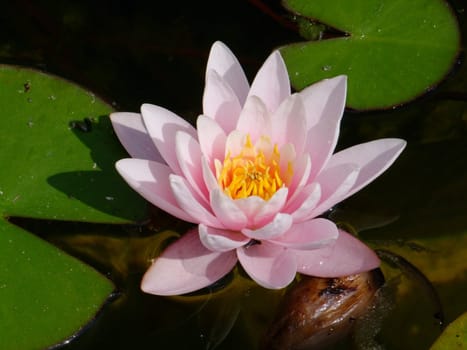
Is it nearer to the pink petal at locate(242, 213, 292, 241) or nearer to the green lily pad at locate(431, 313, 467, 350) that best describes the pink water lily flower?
the pink petal at locate(242, 213, 292, 241)

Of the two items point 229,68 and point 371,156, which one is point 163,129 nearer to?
point 229,68

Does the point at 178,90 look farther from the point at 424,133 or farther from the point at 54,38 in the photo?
the point at 424,133

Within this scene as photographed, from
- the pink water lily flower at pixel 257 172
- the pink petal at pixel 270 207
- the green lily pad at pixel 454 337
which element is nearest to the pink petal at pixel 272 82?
the pink water lily flower at pixel 257 172

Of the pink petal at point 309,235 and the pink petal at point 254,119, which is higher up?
the pink petal at point 254,119

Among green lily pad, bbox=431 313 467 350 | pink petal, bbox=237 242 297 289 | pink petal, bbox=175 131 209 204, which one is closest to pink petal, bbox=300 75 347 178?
pink petal, bbox=237 242 297 289

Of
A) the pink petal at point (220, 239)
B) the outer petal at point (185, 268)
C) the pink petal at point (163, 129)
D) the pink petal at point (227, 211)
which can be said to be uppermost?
the pink petal at point (163, 129)

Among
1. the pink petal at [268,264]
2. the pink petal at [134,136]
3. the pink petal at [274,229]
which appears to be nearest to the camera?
the pink petal at [274,229]

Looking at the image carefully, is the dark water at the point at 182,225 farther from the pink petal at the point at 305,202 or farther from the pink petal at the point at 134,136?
the pink petal at the point at 305,202
